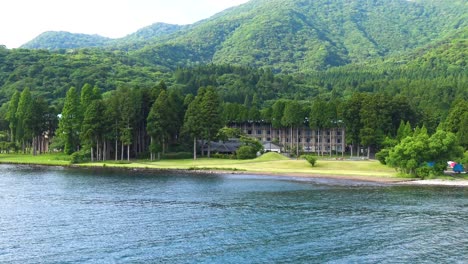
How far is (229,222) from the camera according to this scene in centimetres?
4591

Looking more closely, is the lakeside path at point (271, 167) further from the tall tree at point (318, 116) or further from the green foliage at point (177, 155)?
the tall tree at point (318, 116)

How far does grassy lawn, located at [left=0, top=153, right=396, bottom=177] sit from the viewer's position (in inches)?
3506

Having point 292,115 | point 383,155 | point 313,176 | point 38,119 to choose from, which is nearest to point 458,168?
point 383,155

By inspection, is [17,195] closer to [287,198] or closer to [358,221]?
[287,198]

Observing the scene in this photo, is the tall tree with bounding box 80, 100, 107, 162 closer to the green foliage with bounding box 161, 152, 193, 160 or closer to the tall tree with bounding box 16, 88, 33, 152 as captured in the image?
the green foliage with bounding box 161, 152, 193, 160

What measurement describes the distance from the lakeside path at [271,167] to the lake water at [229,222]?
29.3 feet

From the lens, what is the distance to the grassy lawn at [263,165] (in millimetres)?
89062

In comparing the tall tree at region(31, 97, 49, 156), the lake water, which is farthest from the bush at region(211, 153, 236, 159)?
the tall tree at region(31, 97, 49, 156)

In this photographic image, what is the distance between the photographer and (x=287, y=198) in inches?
2368

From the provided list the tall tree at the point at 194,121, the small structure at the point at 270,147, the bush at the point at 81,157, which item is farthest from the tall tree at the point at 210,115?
the small structure at the point at 270,147

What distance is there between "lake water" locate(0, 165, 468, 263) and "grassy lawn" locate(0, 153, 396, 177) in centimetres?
1569

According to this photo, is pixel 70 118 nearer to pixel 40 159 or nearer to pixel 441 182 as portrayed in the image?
pixel 40 159

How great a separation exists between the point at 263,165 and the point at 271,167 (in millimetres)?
2721

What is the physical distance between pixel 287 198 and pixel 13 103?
86170 millimetres
